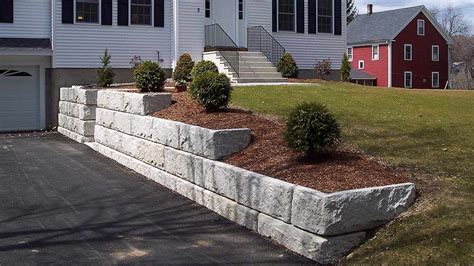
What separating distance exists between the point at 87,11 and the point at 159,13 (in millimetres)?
2693

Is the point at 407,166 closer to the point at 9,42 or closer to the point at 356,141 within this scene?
the point at 356,141

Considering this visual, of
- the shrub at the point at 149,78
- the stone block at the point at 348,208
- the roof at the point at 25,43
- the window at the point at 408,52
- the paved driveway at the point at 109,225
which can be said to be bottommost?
the paved driveway at the point at 109,225

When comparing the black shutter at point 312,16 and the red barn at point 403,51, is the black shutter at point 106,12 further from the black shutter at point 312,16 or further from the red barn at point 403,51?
the red barn at point 403,51

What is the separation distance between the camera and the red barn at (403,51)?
151 ft

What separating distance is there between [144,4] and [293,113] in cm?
1530

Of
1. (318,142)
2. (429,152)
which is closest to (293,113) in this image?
(318,142)

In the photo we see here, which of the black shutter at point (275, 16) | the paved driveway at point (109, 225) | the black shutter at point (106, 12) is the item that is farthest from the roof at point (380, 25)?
the paved driveway at point (109, 225)

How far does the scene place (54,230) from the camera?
7.44 meters

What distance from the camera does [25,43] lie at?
2006 cm

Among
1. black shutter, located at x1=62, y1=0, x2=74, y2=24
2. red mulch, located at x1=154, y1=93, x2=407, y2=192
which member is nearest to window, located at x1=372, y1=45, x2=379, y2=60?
black shutter, located at x1=62, y1=0, x2=74, y2=24

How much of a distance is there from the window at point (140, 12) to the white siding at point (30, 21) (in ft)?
9.96

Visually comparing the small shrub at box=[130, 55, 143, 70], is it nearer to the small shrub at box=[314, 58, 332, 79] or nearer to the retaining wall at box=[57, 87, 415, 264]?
the small shrub at box=[314, 58, 332, 79]

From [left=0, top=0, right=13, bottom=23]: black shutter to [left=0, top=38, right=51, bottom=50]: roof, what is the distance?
72 centimetres

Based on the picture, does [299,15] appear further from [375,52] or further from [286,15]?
[375,52]
